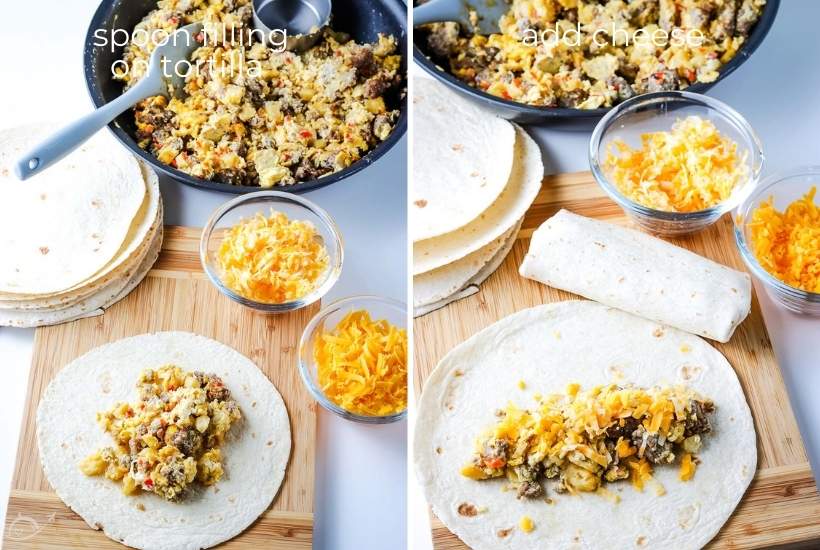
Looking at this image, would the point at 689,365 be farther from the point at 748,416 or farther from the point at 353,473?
the point at 353,473

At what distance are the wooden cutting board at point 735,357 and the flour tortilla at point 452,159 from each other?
13 cm

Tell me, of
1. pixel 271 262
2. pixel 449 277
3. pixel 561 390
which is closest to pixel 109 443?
pixel 271 262

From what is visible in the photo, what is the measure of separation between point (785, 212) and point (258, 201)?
101 centimetres

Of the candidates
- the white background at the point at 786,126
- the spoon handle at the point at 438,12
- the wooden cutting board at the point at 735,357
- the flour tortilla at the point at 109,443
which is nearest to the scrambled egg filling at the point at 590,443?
the wooden cutting board at the point at 735,357

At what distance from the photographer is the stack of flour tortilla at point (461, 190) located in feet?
5.59

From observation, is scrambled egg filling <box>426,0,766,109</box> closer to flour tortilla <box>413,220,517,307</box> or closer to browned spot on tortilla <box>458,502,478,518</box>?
flour tortilla <box>413,220,517,307</box>

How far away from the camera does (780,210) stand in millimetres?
1788

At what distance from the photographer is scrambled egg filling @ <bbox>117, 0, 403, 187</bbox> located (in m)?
1.74

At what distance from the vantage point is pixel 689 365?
5.48 feet

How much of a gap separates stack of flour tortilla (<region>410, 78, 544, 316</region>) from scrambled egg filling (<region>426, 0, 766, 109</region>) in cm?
9

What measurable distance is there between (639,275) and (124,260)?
0.93 m

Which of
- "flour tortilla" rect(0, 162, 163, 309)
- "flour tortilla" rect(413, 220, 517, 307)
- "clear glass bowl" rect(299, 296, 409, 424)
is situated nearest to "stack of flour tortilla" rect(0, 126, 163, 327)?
"flour tortilla" rect(0, 162, 163, 309)

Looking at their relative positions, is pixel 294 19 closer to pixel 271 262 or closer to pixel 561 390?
pixel 271 262

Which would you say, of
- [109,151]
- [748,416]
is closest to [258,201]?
[109,151]
